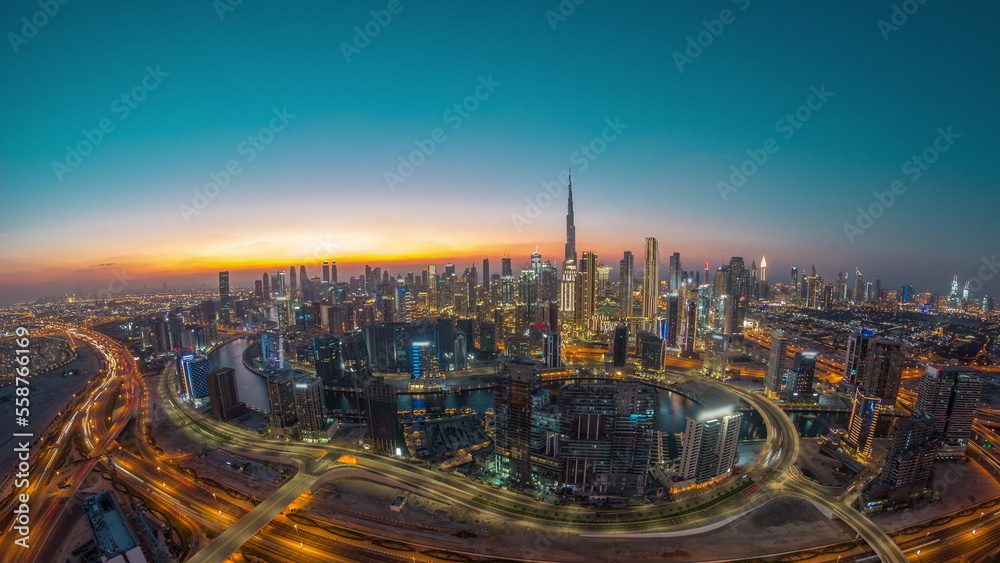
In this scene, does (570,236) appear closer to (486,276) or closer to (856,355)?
(486,276)

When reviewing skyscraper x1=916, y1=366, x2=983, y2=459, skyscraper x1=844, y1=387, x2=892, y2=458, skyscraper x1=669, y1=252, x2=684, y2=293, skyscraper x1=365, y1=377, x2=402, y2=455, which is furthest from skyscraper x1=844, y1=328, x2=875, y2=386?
skyscraper x1=669, y1=252, x2=684, y2=293

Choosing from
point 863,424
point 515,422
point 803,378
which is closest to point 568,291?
point 803,378

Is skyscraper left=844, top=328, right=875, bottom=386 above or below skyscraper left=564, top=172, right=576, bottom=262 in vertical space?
below

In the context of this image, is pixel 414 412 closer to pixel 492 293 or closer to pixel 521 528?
pixel 521 528

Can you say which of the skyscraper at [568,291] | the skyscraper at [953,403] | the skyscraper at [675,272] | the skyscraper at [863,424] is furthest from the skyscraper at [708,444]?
the skyscraper at [675,272]

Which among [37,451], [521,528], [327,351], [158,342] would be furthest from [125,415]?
[521,528]

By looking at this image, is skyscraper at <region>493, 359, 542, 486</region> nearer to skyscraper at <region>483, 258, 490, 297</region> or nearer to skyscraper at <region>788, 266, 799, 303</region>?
skyscraper at <region>483, 258, 490, 297</region>

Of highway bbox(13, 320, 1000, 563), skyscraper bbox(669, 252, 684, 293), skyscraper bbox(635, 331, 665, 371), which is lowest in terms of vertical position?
highway bbox(13, 320, 1000, 563)

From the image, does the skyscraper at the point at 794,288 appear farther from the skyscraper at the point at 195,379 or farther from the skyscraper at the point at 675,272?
the skyscraper at the point at 195,379
